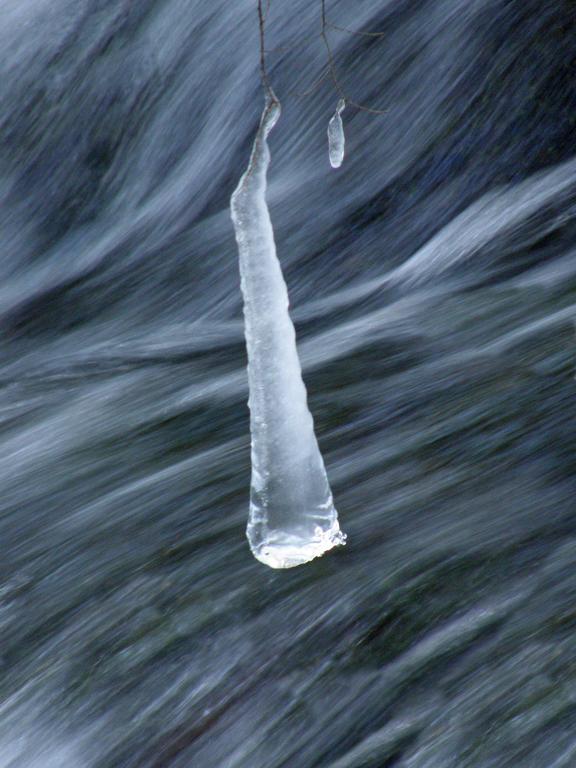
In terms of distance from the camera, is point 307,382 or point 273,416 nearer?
point 273,416

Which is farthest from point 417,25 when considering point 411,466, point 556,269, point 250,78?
point 411,466

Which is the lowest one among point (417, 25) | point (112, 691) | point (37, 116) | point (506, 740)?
point (506, 740)

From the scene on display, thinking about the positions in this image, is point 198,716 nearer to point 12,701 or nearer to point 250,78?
point 12,701
